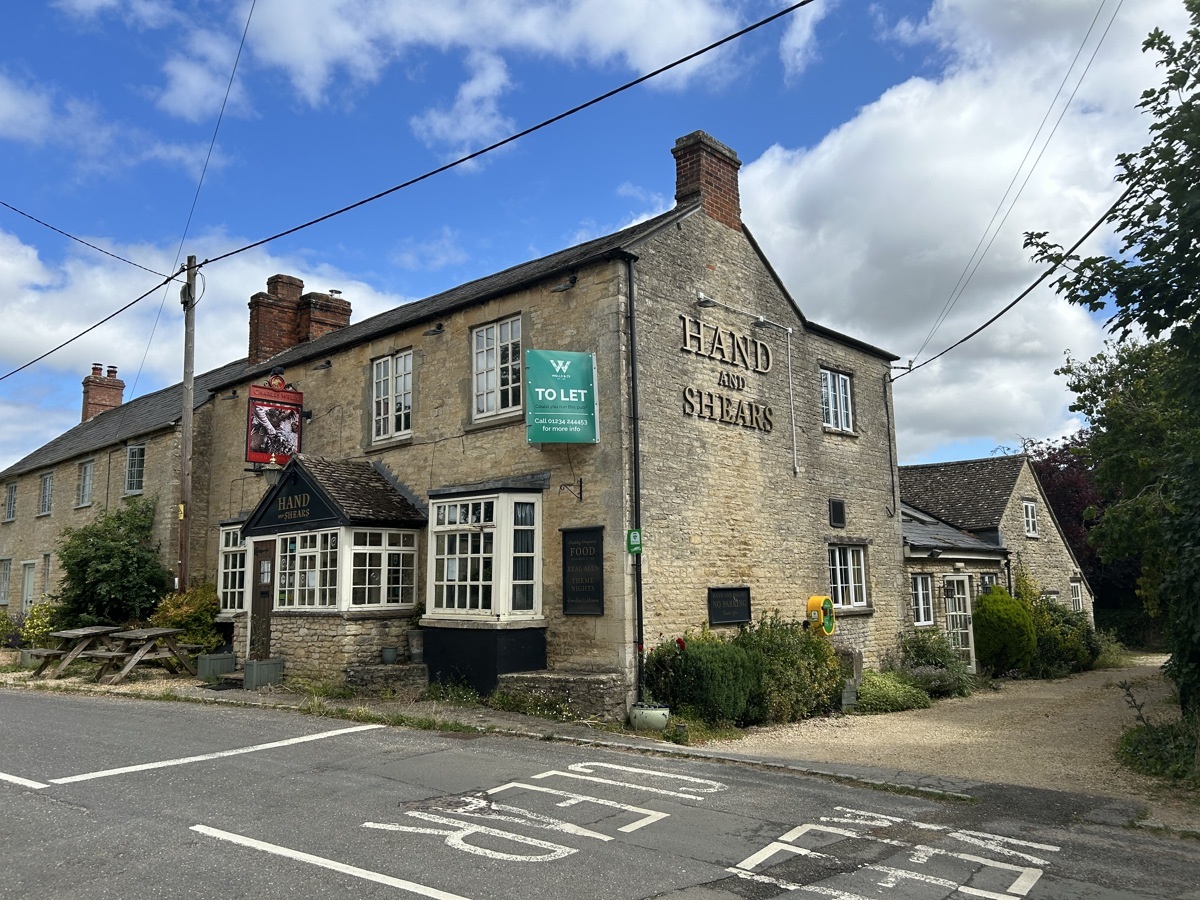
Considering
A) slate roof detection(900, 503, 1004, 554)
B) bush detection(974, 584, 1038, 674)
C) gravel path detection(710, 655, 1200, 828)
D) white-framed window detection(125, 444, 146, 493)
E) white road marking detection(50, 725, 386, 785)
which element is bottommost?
gravel path detection(710, 655, 1200, 828)

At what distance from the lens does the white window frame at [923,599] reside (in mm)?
20281

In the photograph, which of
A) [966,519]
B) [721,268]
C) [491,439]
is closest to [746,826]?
[491,439]

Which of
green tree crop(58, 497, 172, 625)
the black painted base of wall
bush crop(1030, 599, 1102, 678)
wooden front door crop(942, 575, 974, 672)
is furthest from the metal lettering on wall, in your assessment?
green tree crop(58, 497, 172, 625)

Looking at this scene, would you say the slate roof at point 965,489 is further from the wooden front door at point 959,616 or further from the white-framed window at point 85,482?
the white-framed window at point 85,482

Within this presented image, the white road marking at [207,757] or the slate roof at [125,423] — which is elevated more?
the slate roof at [125,423]

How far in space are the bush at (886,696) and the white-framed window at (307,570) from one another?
9263 millimetres

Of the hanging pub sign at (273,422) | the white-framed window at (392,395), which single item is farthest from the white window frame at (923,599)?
the hanging pub sign at (273,422)

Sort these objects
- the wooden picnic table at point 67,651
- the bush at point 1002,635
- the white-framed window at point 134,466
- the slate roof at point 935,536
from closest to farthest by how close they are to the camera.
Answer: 1. the wooden picnic table at point 67,651
2. the slate roof at point 935,536
3. the bush at point 1002,635
4. the white-framed window at point 134,466

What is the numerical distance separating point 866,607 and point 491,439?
8.57 metres

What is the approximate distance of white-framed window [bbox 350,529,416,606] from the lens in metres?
15.1

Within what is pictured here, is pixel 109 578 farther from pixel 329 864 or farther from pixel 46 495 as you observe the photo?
pixel 329 864

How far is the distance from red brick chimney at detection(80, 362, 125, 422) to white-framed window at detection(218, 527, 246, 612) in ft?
57.8

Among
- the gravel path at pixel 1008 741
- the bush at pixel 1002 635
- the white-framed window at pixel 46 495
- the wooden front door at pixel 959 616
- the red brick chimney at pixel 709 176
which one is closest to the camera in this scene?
the gravel path at pixel 1008 741

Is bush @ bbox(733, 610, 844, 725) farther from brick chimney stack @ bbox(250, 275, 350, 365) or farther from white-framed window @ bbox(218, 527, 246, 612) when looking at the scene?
brick chimney stack @ bbox(250, 275, 350, 365)
